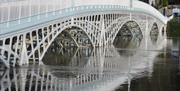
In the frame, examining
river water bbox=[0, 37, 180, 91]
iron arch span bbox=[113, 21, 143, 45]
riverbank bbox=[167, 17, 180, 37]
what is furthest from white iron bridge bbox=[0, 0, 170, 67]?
riverbank bbox=[167, 17, 180, 37]

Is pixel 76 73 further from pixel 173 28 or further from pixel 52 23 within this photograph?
pixel 173 28

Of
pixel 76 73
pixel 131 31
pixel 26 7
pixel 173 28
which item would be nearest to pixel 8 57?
pixel 76 73

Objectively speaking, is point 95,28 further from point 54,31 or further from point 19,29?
point 19,29

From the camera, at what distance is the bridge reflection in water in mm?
27922

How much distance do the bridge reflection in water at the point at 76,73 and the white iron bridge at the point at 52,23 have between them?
5.41ft

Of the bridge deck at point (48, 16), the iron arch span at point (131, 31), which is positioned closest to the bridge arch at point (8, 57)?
the bridge deck at point (48, 16)

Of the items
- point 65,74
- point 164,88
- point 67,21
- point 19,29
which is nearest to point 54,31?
point 67,21

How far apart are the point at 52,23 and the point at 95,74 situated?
9873 mm

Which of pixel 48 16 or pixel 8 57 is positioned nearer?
pixel 8 57

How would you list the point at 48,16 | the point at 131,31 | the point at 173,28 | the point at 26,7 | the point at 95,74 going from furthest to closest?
the point at 173,28 → the point at 131,31 → the point at 48,16 → the point at 26,7 → the point at 95,74

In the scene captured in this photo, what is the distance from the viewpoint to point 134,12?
2849 inches

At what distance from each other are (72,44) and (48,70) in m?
25.1

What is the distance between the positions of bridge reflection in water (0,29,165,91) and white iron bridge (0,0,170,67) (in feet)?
5.41

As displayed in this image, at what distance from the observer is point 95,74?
34031mm
